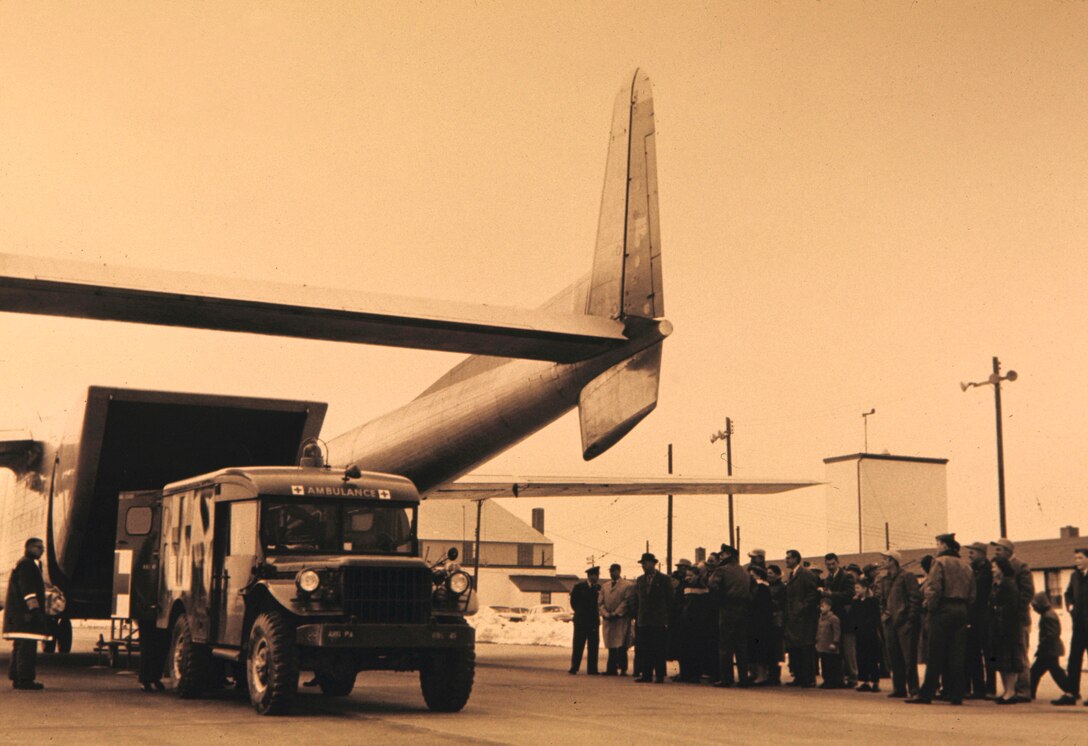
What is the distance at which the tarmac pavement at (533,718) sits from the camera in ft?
32.2

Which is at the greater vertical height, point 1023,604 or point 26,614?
point 1023,604

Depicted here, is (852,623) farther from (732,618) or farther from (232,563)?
(232,563)

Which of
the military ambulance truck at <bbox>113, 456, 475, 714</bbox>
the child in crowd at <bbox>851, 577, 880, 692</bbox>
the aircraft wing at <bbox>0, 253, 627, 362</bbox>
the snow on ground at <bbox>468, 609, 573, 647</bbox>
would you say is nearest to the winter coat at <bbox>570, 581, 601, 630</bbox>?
the child in crowd at <bbox>851, 577, 880, 692</bbox>

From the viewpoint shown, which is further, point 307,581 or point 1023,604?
point 1023,604

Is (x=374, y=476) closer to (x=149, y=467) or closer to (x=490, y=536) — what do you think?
(x=149, y=467)

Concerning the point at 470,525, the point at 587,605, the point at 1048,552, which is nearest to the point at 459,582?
the point at 587,605

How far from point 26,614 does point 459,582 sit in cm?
507

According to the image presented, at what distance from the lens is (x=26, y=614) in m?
13.9

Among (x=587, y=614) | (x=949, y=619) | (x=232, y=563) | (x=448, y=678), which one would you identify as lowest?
(x=448, y=678)

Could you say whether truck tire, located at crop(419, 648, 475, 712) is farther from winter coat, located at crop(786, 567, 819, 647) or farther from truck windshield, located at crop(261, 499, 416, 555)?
winter coat, located at crop(786, 567, 819, 647)

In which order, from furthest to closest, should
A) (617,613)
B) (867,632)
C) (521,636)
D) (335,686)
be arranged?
1. (521,636)
2. (617,613)
3. (867,632)
4. (335,686)

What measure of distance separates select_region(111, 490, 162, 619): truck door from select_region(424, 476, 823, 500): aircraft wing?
13.2 metres

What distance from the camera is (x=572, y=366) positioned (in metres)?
15.5

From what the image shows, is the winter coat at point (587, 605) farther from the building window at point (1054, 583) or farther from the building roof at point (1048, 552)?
the building window at point (1054, 583)
